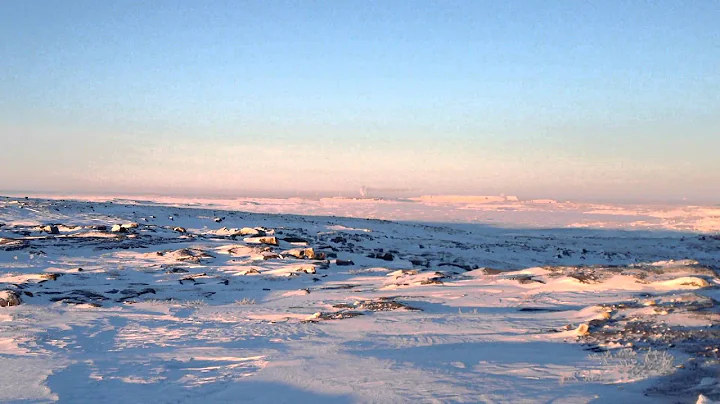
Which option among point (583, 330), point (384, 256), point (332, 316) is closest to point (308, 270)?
point (384, 256)

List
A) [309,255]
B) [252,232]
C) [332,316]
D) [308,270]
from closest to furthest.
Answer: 1. [332,316]
2. [308,270]
3. [309,255]
4. [252,232]

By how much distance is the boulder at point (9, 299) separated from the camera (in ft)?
32.7

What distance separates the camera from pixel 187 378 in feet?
18.6

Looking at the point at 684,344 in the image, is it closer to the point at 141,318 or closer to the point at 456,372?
the point at 456,372

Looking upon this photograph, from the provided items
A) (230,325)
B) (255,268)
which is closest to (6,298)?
(230,325)

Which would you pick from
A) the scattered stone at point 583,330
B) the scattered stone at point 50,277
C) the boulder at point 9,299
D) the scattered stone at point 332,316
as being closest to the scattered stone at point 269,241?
the scattered stone at point 50,277

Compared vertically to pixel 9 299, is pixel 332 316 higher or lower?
higher

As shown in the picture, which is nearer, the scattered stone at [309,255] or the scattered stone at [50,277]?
the scattered stone at [50,277]

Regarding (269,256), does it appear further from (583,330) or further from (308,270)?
(583,330)

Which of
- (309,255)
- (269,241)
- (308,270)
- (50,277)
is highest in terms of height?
(269,241)

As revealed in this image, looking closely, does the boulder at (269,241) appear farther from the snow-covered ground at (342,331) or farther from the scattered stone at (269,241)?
the snow-covered ground at (342,331)

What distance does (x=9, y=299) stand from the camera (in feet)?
33.1

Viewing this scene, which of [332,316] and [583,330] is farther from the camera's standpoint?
[332,316]

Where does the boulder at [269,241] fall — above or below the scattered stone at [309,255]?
above
